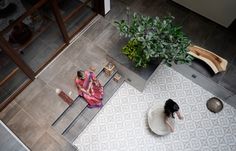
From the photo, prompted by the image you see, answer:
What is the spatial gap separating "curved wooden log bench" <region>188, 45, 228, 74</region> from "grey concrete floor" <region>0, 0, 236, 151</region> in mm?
252

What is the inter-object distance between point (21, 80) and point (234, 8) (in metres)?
4.27

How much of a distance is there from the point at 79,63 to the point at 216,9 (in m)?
3.01

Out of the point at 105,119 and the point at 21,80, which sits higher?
the point at 105,119

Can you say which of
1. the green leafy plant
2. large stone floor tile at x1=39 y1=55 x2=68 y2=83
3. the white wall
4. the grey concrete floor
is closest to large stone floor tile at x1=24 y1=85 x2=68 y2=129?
the grey concrete floor

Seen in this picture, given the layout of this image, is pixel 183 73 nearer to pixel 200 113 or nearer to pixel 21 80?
pixel 200 113

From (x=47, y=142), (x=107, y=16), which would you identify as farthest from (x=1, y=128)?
(x=107, y=16)

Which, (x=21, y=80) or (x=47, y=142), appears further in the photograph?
(x=21, y=80)

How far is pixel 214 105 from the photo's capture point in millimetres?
4320

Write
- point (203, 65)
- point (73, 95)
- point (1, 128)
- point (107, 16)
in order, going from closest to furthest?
point (1, 128) → point (73, 95) → point (203, 65) → point (107, 16)

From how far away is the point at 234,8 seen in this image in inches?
174

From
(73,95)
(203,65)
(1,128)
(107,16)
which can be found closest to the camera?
(1,128)

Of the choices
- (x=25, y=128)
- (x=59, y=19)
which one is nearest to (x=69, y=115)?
(x=25, y=128)

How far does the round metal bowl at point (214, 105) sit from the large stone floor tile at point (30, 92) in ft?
10.3

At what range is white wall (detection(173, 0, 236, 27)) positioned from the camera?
4.49 metres
